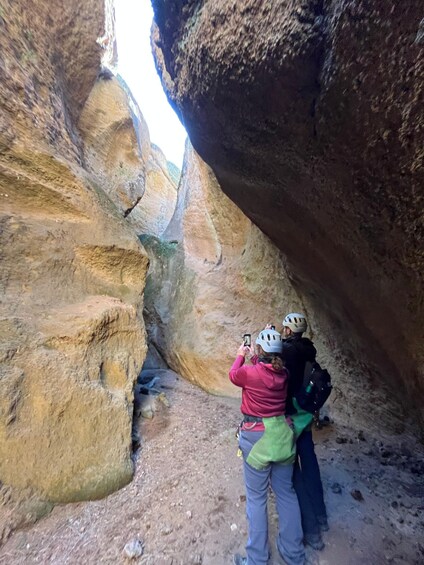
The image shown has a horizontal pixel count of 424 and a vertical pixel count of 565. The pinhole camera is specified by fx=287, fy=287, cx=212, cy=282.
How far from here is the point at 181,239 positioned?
729cm

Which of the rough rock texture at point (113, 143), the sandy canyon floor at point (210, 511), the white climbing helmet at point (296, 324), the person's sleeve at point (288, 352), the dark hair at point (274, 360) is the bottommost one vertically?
the sandy canyon floor at point (210, 511)

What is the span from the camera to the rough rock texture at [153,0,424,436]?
1.42m

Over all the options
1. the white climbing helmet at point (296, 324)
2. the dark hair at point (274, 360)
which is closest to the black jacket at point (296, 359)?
the white climbing helmet at point (296, 324)

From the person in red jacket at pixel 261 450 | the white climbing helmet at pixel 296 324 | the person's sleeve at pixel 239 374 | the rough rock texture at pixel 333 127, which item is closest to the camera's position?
the rough rock texture at pixel 333 127

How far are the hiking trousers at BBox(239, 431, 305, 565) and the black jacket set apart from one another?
0.48 metres

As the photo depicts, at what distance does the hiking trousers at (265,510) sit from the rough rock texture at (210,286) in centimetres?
294

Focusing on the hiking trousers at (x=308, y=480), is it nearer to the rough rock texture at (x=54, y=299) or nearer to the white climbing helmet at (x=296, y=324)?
the white climbing helmet at (x=296, y=324)

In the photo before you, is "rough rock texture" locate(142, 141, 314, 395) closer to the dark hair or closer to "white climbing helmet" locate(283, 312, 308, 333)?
"white climbing helmet" locate(283, 312, 308, 333)

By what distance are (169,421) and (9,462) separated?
209 centimetres

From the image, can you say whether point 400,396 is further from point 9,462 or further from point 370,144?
point 9,462

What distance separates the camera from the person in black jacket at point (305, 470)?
232 centimetres

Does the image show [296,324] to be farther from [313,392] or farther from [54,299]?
[54,299]

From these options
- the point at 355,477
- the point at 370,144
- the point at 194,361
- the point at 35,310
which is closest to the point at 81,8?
the point at 35,310

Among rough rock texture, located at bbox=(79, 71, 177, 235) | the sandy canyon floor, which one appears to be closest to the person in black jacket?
the sandy canyon floor
